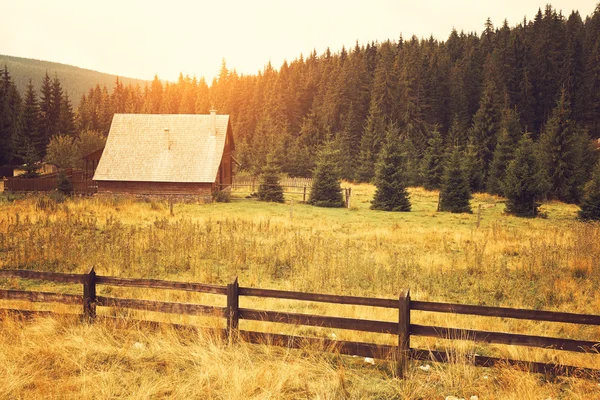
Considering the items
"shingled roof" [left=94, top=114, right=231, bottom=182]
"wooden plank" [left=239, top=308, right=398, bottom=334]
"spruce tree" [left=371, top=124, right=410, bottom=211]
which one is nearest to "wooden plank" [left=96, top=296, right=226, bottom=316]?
"wooden plank" [left=239, top=308, right=398, bottom=334]

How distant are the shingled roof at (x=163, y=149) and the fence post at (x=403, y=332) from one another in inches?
1136

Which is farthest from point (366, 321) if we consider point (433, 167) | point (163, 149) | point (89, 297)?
point (433, 167)

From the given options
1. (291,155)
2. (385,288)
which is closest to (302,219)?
(385,288)

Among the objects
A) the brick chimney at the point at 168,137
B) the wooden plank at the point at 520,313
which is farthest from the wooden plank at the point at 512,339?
the brick chimney at the point at 168,137

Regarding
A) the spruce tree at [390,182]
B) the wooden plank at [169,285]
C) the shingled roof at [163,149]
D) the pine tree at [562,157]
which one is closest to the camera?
the wooden plank at [169,285]

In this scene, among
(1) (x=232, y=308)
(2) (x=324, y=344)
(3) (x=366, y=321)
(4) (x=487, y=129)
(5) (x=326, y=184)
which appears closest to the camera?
(3) (x=366, y=321)

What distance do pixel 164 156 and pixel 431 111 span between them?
48.0 metres

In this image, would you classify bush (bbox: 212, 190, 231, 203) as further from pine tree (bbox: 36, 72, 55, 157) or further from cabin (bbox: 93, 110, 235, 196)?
pine tree (bbox: 36, 72, 55, 157)

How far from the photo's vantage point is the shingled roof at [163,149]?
114 ft

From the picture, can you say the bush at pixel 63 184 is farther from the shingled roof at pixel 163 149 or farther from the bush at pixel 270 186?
the bush at pixel 270 186

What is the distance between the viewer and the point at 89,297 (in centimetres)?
772

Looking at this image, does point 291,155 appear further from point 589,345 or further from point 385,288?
point 589,345

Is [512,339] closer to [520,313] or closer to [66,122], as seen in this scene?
[520,313]

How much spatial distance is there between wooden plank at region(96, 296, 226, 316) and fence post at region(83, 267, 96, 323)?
13cm
